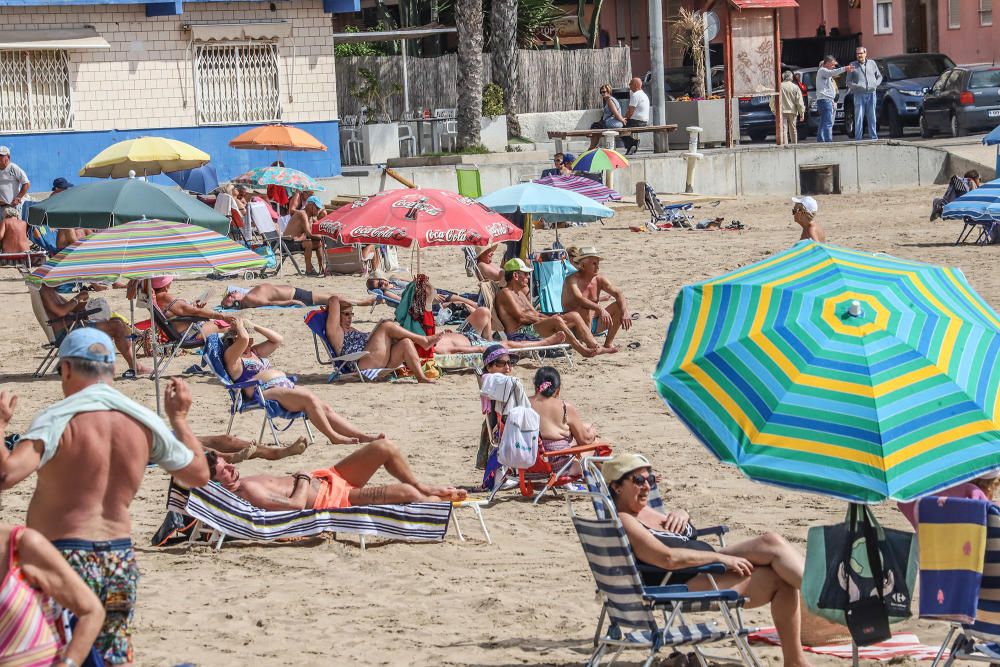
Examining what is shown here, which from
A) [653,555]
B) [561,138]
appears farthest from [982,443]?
[561,138]

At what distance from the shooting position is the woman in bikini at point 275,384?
9617 millimetres

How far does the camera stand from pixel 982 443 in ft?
17.2

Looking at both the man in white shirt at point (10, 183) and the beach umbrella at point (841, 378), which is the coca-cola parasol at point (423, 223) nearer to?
the beach umbrella at point (841, 378)

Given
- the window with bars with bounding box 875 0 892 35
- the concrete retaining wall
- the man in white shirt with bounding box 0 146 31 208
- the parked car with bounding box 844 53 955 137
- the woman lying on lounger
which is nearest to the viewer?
the woman lying on lounger

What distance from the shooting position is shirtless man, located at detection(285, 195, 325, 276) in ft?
60.0

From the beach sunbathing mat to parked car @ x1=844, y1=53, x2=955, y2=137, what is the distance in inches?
902

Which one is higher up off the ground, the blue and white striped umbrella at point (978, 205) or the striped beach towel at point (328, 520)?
the blue and white striped umbrella at point (978, 205)

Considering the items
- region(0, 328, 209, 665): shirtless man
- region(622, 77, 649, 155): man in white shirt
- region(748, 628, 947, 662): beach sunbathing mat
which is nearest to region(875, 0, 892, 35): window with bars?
region(622, 77, 649, 155): man in white shirt

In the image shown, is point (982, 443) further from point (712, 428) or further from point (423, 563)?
point (423, 563)

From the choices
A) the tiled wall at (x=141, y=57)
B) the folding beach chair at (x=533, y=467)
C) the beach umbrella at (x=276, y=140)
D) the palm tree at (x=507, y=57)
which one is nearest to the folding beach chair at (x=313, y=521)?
the folding beach chair at (x=533, y=467)

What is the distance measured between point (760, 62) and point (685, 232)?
705 cm

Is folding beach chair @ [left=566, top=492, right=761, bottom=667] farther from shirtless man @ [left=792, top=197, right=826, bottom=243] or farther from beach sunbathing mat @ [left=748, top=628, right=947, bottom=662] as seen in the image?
shirtless man @ [left=792, top=197, right=826, bottom=243]

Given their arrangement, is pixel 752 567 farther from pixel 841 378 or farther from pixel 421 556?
pixel 421 556

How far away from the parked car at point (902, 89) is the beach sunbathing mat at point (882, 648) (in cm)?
2291
